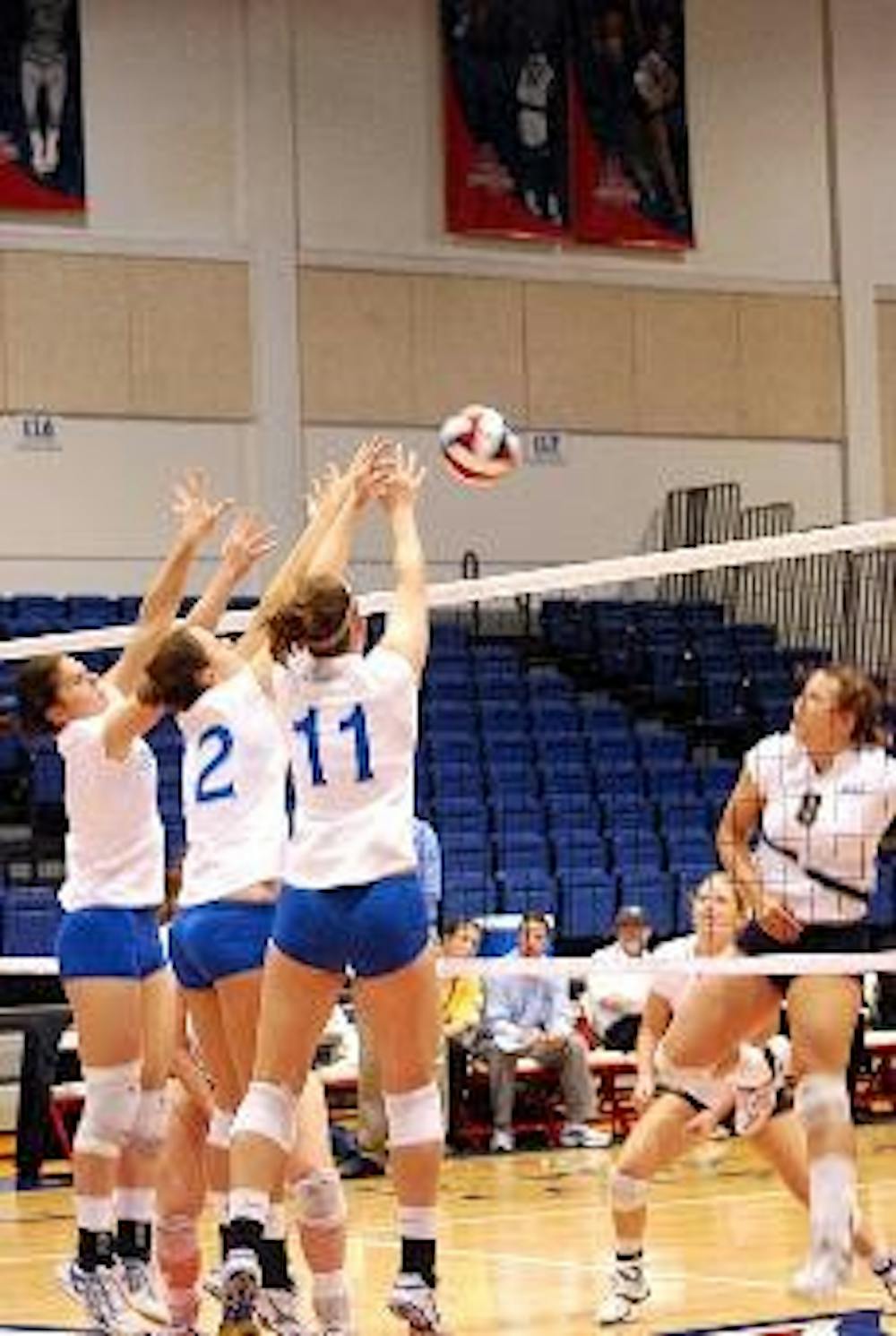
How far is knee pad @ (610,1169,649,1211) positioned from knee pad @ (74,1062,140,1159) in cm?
159

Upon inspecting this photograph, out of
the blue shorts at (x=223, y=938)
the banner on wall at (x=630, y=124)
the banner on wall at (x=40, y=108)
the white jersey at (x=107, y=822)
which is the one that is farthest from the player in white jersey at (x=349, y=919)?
the banner on wall at (x=630, y=124)

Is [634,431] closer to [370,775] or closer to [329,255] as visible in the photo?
[329,255]

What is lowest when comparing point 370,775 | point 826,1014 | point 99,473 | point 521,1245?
point 521,1245

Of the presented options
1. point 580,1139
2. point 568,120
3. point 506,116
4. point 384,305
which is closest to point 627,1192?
point 580,1139

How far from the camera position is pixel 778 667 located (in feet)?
77.0

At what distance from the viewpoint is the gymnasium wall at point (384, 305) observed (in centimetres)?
2295

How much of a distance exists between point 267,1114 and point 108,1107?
1199 mm

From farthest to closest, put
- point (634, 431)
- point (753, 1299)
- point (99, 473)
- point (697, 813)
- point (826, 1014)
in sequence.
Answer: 1. point (634, 431)
2. point (99, 473)
3. point (697, 813)
4. point (753, 1299)
5. point (826, 1014)

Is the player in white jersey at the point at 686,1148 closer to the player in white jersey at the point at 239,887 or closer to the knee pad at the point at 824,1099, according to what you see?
the knee pad at the point at 824,1099

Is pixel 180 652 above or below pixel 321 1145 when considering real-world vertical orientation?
above

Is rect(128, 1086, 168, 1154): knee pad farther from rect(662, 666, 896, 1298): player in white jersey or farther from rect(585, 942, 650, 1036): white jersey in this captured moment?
rect(585, 942, 650, 1036): white jersey

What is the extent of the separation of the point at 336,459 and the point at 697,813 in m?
5.34

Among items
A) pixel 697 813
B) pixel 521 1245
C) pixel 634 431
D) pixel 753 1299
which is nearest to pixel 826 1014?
pixel 753 1299

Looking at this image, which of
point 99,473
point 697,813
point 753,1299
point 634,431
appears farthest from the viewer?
point 634,431
